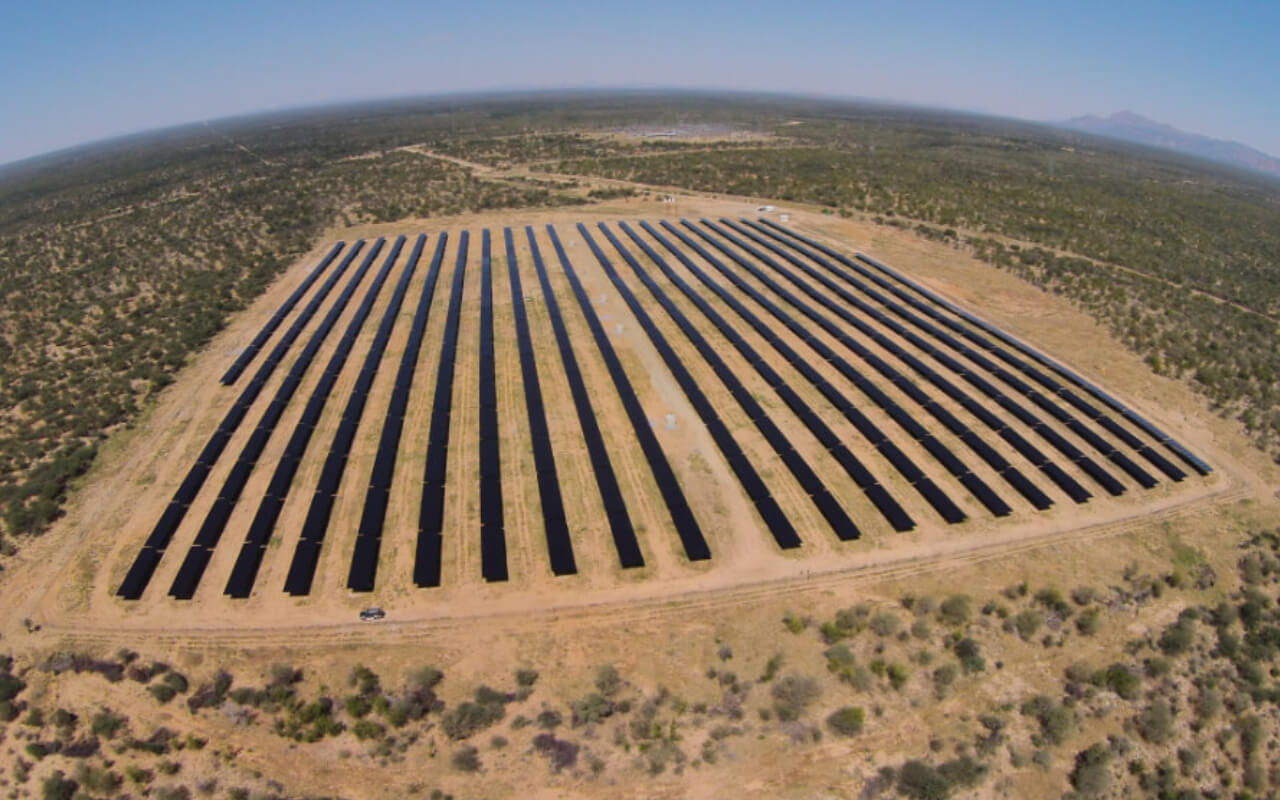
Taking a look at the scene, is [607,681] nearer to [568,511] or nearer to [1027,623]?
[568,511]

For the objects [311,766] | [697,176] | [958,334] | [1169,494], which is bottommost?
[311,766]

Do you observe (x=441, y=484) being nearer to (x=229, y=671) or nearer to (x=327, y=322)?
(x=229, y=671)

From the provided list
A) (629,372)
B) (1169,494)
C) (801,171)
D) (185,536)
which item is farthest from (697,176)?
(185,536)

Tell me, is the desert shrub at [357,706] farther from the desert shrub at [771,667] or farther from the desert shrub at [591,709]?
the desert shrub at [771,667]

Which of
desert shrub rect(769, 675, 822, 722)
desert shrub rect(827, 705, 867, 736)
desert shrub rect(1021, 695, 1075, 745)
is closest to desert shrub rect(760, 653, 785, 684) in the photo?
desert shrub rect(769, 675, 822, 722)

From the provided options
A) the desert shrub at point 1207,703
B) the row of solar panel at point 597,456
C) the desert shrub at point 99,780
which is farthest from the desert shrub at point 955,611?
the desert shrub at point 99,780

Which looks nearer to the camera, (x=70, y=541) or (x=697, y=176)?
(x=70, y=541)

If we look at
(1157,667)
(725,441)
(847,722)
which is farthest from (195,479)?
(1157,667)
